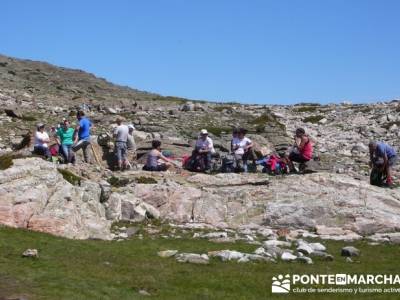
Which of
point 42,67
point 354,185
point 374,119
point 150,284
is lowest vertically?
point 150,284

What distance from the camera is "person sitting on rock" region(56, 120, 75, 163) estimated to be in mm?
28031

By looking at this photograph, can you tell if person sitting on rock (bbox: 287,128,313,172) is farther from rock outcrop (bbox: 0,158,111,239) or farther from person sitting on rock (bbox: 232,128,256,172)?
rock outcrop (bbox: 0,158,111,239)

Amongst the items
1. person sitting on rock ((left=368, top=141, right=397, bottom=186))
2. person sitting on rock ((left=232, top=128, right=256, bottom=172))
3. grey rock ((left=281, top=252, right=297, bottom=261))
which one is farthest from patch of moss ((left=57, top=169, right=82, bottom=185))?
person sitting on rock ((left=368, top=141, right=397, bottom=186))

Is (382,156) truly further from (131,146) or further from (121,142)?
(131,146)

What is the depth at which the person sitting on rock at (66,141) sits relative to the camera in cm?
2803

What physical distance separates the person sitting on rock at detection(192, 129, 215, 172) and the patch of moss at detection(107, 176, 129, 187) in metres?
4.54

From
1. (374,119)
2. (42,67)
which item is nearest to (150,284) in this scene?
(374,119)

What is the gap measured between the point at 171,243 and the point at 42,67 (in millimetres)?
118884

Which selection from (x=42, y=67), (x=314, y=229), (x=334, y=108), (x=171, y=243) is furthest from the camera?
(x=42, y=67)

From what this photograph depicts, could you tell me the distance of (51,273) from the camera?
13.3m

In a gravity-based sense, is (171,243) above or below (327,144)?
below

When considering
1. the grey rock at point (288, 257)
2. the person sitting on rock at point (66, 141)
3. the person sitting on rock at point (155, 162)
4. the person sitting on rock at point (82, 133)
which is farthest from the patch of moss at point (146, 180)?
the grey rock at point (288, 257)

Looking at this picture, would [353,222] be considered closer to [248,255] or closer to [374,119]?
[248,255]

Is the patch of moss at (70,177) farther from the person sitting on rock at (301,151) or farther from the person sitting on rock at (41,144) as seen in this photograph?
the person sitting on rock at (301,151)
